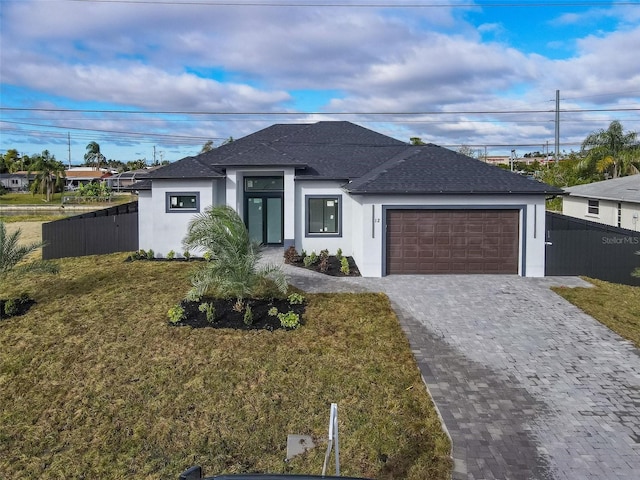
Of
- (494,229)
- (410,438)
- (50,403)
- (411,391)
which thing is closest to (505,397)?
(411,391)

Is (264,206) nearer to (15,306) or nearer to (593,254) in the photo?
(15,306)

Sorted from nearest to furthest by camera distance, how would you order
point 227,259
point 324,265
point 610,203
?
point 227,259
point 324,265
point 610,203

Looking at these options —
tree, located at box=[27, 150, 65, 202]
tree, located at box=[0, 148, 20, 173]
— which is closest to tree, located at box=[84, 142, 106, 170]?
tree, located at box=[0, 148, 20, 173]

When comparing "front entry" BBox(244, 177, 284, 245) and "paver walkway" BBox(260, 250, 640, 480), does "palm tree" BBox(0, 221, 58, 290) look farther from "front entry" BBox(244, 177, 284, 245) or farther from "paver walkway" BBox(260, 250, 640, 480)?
"front entry" BBox(244, 177, 284, 245)

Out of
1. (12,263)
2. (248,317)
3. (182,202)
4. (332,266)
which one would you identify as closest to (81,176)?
(182,202)

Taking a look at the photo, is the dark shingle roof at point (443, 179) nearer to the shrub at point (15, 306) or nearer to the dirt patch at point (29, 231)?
the shrub at point (15, 306)

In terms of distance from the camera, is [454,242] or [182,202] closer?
[454,242]

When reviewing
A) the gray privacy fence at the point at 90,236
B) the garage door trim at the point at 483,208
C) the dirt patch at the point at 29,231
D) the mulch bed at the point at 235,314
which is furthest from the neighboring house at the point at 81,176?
the mulch bed at the point at 235,314

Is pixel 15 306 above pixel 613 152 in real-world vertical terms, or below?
below
